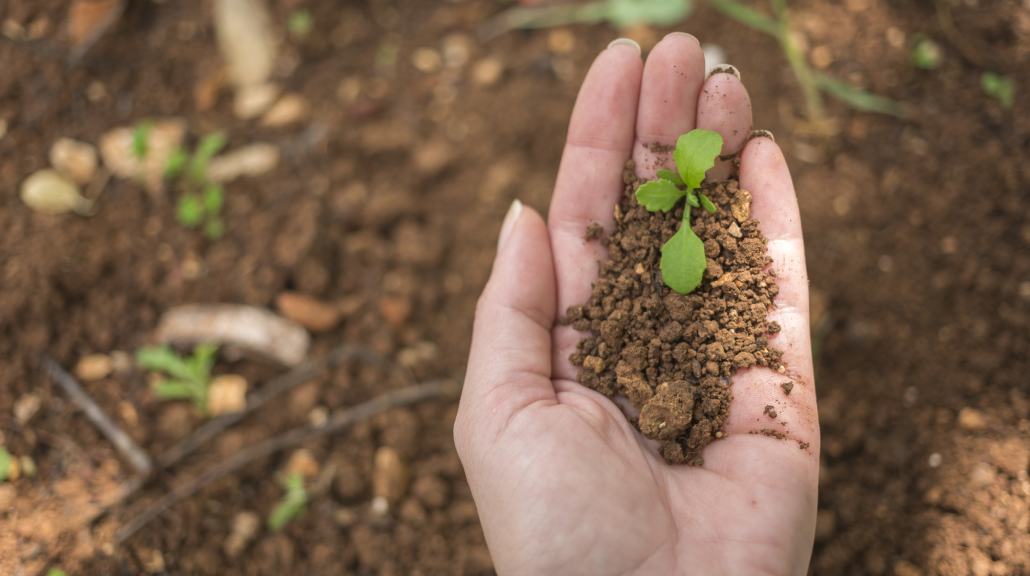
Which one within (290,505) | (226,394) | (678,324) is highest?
(678,324)

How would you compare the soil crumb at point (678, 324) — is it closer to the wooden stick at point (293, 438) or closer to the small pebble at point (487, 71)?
the wooden stick at point (293, 438)

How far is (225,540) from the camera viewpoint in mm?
2340

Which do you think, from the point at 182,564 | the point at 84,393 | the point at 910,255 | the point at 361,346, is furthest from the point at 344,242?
the point at 910,255

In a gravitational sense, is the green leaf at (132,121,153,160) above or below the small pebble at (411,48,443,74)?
below

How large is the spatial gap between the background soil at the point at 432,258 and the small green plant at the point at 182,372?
0.36 feet

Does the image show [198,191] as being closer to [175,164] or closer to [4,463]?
[175,164]

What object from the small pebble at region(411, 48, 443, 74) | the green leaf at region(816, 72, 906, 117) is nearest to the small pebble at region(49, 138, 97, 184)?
the small pebble at region(411, 48, 443, 74)

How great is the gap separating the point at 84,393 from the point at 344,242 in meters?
1.08

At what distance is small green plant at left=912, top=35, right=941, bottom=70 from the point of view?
3.06m

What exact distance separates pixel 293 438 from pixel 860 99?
2600 mm

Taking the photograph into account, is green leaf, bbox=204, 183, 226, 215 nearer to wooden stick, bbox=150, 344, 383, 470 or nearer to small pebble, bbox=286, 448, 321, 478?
wooden stick, bbox=150, 344, 383, 470

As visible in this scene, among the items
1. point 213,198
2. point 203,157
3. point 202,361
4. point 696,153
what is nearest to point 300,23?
point 203,157

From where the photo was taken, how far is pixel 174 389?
8.25 feet

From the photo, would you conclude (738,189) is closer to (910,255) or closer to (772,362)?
(772,362)
